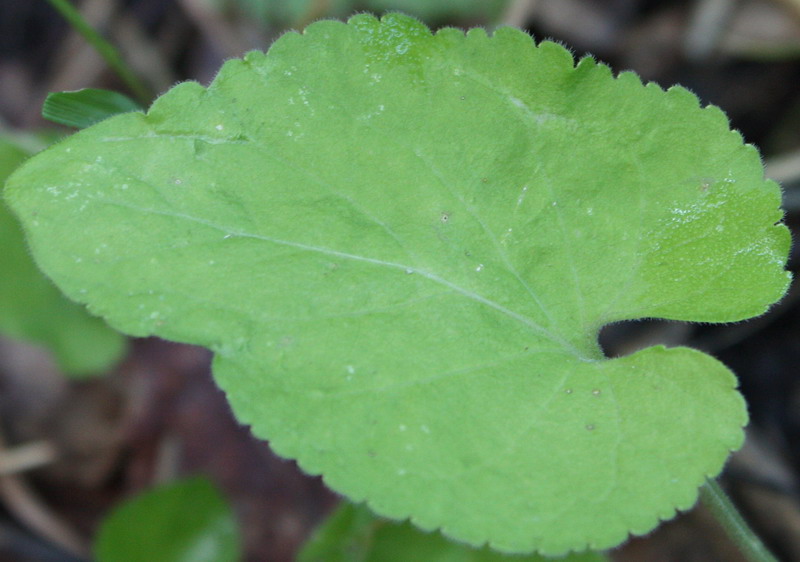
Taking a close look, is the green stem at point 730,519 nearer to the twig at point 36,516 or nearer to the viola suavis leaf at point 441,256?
the viola suavis leaf at point 441,256

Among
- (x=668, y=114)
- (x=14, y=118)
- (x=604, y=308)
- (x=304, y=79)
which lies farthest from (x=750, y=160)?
(x=14, y=118)

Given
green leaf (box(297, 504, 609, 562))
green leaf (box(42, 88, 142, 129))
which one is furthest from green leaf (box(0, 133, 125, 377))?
green leaf (box(297, 504, 609, 562))

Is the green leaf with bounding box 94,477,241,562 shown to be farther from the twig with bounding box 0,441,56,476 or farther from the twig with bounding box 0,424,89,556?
the twig with bounding box 0,441,56,476

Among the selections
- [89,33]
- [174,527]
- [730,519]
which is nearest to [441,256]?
[730,519]

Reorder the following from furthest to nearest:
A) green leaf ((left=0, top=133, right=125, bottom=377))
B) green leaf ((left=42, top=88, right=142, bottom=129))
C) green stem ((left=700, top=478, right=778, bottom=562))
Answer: green leaf ((left=0, top=133, right=125, bottom=377))
green leaf ((left=42, top=88, right=142, bottom=129))
green stem ((left=700, top=478, right=778, bottom=562))

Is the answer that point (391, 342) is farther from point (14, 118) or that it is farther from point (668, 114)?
point (14, 118)

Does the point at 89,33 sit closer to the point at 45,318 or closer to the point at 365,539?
the point at 45,318

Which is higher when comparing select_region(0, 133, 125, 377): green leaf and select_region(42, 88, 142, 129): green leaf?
select_region(42, 88, 142, 129): green leaf

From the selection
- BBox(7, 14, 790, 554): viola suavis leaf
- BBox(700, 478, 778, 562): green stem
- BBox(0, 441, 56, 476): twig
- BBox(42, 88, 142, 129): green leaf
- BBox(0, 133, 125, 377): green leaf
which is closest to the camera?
BBox(7, 14, 790, 554): viola suavis leaf
